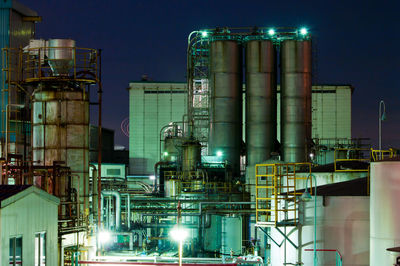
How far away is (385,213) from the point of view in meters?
17.3

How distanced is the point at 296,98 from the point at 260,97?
284cm

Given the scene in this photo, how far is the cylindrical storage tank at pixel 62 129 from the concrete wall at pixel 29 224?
4469 millimetres

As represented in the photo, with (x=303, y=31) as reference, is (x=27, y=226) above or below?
below

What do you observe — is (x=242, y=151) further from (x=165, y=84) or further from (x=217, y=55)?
(x=165, y=84)

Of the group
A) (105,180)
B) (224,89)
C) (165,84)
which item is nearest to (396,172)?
(224,89)

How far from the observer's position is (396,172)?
56.2ft

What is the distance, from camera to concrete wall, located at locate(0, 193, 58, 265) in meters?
16.4

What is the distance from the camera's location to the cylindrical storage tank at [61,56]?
81.4 ft

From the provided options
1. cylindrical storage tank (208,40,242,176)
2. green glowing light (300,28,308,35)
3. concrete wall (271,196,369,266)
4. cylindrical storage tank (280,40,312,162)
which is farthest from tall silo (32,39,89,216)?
green glowing light (300,28,308,35)

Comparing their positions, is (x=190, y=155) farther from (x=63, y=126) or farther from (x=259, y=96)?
(x=63, y=126)

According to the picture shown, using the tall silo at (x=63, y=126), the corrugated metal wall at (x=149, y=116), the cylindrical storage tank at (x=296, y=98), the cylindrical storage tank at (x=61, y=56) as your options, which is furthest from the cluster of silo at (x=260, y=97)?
the tall silo at (x=63, y=126)

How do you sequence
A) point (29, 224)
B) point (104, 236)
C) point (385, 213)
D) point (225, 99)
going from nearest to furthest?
point (385, 213)
point (29, 224)
point (104, 236)
point (225, 99)

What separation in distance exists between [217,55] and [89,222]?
24231 millimetres

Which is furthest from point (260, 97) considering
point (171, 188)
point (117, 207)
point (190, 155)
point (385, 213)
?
point (385, 213)
